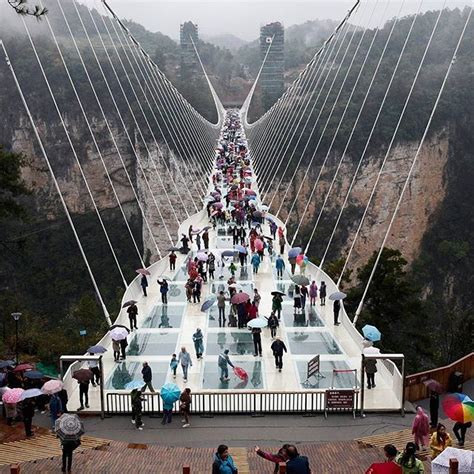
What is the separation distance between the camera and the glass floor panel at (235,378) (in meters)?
11.3

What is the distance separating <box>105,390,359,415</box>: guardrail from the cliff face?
36.5 meters

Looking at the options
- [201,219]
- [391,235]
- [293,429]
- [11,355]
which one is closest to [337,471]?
[293,429]

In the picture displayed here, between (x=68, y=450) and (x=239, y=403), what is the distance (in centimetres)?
315

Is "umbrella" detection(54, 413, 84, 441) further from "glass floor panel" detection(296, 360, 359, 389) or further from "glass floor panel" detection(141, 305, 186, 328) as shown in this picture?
"glass floor panel" detection(141, 305, 186, 328)

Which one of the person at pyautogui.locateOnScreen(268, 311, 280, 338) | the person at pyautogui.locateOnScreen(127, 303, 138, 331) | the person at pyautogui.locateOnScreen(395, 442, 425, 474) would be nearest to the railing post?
the person at pyautogui.locateOnScreen(395, 442, 425, 474)

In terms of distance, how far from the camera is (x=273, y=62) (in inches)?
5635

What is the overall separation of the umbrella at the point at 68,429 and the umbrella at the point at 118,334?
4.06 meters

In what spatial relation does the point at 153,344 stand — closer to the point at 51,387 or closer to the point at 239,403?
the point at 239,403

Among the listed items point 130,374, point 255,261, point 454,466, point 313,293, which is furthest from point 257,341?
point 454,466

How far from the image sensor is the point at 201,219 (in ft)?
96.2

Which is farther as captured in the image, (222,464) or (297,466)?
(222,464)

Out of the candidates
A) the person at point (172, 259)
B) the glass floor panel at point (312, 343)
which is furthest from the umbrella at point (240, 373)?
the person at point (172, 259)

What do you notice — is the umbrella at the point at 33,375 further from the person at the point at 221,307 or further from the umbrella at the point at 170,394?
the person at the point at 221,307

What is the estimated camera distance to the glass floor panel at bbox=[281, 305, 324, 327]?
14797 millimetres
